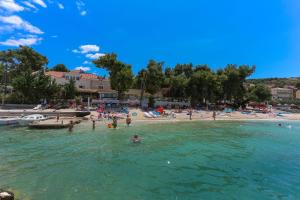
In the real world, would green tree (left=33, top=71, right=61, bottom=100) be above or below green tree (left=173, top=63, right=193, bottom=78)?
below

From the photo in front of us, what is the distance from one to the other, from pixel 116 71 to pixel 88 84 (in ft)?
49.5

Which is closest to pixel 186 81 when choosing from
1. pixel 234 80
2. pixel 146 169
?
pixel 234 80

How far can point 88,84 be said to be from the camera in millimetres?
73062

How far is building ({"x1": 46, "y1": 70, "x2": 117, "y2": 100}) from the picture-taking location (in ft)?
222

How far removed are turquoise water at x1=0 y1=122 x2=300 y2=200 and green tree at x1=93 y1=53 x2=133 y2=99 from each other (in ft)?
109

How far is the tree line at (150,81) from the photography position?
2242 inches

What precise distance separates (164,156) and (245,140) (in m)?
13.6

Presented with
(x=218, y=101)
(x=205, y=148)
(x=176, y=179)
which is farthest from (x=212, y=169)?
(x=218, y=101)

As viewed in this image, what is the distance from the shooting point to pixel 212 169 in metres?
17.2

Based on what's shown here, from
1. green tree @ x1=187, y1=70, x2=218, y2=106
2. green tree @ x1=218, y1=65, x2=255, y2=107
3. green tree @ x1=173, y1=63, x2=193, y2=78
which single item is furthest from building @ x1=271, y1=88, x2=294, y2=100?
green tree @ x1=187, y1=70, x2=218, y2=106

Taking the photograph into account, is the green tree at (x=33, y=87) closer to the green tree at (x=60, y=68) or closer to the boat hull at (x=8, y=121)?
the boat hull at (x=8, y=121)

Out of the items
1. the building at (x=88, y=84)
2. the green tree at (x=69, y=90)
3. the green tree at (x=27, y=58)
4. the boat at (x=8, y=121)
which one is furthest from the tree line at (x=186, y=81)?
the green tree at (x=27, y=58)

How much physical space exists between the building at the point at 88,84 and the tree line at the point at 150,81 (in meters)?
4.28

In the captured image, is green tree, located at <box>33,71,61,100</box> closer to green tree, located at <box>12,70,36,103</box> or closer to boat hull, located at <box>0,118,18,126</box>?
green tree, located at <box>12,70,36,103</box>
